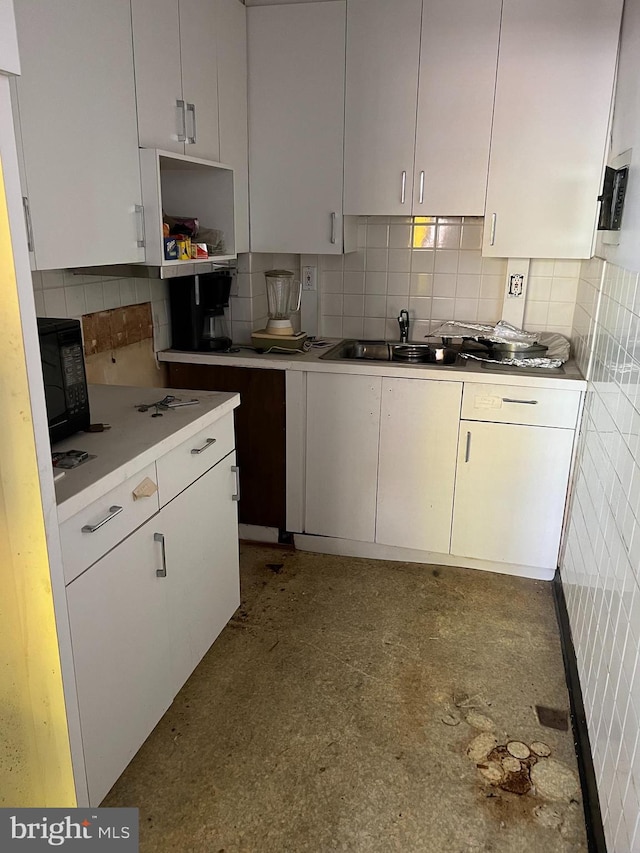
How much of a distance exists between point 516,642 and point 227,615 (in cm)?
107

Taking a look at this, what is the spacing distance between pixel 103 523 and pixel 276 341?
1593 mm

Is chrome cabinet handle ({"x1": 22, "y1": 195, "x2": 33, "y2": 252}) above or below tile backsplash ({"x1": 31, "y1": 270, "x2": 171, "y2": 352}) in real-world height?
above

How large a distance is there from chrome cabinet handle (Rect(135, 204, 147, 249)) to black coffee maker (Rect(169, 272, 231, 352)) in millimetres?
749

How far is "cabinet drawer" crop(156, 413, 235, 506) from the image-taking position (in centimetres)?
183

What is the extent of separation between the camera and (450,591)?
2752mm

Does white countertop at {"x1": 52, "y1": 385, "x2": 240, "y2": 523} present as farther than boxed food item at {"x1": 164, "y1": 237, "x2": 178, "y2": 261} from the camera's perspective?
No

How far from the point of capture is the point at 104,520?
152cm

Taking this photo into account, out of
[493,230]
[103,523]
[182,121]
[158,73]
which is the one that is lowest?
[103,523]

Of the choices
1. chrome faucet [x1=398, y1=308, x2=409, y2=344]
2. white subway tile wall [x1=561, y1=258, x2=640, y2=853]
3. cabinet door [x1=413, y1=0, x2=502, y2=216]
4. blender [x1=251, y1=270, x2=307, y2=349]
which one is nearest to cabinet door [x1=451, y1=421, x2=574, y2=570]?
white subway tile wall [x1=561, y1=258, x2=640, y2=853]

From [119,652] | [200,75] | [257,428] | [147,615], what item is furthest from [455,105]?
[119,652]

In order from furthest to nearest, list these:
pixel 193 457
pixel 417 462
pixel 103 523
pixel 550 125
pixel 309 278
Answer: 1. pixel 309 278
2. pixel 417 462
3. pixel 550 125
4. pixel 193 457
5. pixel 103 523

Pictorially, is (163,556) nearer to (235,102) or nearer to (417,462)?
(417,462)

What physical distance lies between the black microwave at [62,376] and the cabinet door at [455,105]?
1.70m

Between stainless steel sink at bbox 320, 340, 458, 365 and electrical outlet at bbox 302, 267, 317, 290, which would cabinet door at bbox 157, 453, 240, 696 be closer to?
stainless steel sink at bbox 320, 340, 458, 365
